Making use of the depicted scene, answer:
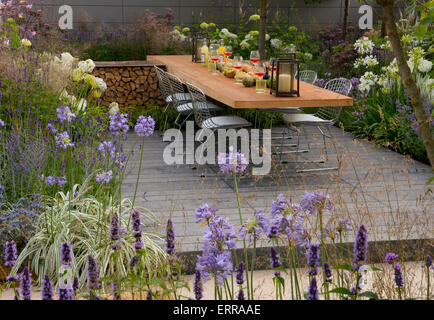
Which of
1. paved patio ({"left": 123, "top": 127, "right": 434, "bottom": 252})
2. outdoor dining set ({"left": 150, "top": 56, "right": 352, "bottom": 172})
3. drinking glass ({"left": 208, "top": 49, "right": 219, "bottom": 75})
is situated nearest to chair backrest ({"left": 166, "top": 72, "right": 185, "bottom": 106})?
outdoor dining set ({"left": 150, "top": 56, "right": 352, "bottom": 172})

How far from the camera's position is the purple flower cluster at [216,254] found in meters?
2.02

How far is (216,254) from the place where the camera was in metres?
2.07

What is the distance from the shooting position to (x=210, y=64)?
24.1 feet

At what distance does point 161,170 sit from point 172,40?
180 inches

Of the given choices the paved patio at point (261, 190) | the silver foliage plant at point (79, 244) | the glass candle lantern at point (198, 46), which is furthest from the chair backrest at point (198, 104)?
the silver foliage plant at point (79, 244)

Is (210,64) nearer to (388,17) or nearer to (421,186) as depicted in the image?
(421,186)

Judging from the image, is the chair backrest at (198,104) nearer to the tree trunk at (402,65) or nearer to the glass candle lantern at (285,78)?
the glass candle lantern at (285,78)

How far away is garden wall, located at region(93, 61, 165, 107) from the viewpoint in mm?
8734

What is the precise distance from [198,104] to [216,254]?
4.61m

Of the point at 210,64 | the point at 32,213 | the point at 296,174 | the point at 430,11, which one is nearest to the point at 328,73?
the point at 210,64

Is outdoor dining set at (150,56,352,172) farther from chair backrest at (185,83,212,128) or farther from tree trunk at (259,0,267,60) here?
tree trunk at (259,0,267,60)

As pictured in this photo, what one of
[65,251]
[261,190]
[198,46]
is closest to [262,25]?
[198,46]

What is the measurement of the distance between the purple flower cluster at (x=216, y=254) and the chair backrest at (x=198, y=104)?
3.97m
